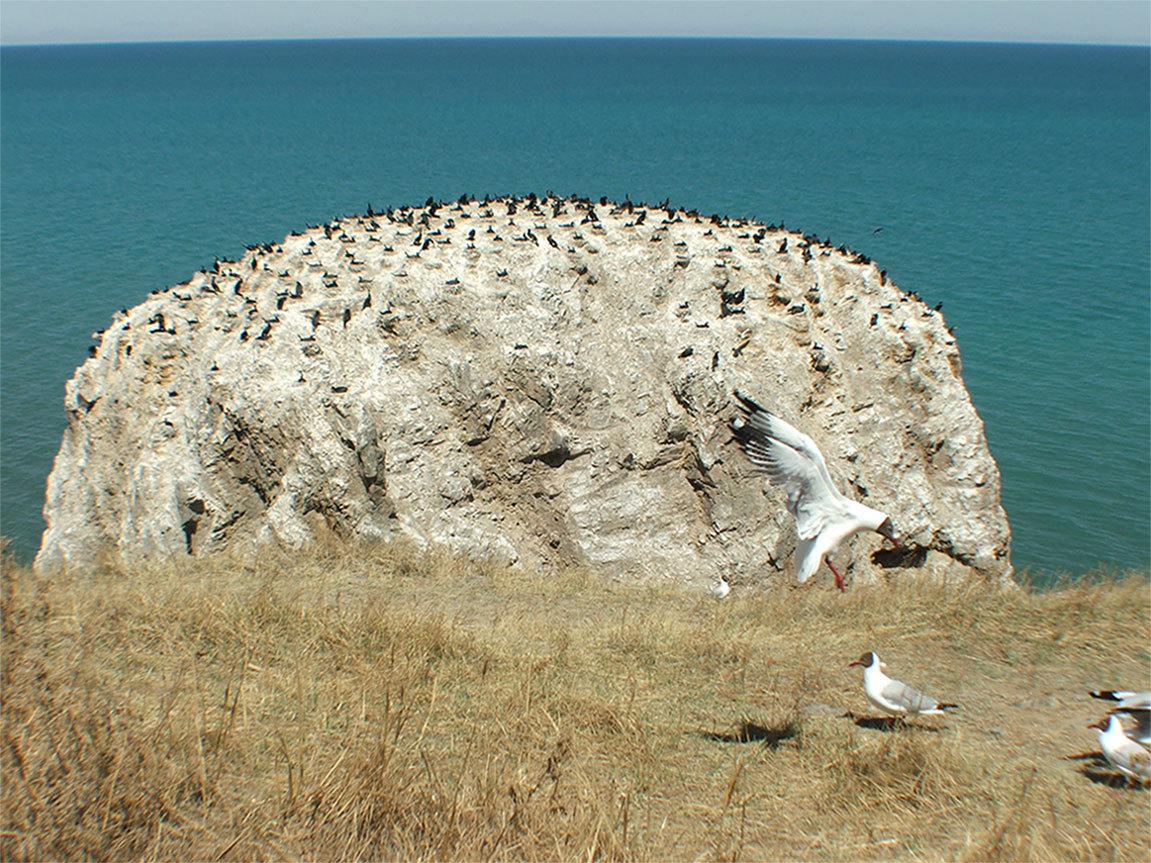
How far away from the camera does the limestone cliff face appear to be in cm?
1276

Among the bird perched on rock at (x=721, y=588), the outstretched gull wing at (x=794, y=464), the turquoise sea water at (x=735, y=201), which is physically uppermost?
the outstretched gull wing at (x=794, y=464)

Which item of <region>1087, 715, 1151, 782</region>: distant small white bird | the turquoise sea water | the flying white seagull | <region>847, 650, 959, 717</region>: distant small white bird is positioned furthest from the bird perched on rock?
the turquoise sea water

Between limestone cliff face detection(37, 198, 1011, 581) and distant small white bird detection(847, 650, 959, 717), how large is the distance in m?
5.01

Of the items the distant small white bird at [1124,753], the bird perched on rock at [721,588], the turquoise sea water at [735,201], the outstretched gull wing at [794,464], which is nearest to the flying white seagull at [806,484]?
the outstretched gull wing at [794,464]

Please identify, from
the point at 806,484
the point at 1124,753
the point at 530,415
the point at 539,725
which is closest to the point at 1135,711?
the point at 1124,753

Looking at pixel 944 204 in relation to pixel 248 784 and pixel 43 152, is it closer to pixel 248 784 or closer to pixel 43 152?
pixel 248 784

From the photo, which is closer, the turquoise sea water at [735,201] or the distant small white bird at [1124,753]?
the distant small white bird at [1124,753]

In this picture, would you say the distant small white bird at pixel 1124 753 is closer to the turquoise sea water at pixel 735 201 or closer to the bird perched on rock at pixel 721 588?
the bird perched on rock at pixel 721 588

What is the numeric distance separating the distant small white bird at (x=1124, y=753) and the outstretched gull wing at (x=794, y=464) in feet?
9.18

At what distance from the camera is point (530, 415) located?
13.0 meters

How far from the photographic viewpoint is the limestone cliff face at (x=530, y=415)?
41.9 ft

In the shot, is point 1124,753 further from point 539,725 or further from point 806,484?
point 539,725

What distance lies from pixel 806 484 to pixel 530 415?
5051 mm

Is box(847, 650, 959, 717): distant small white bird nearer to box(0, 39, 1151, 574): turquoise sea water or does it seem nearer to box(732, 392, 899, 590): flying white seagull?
box(732, 392, 899, 590): flying white seagull
